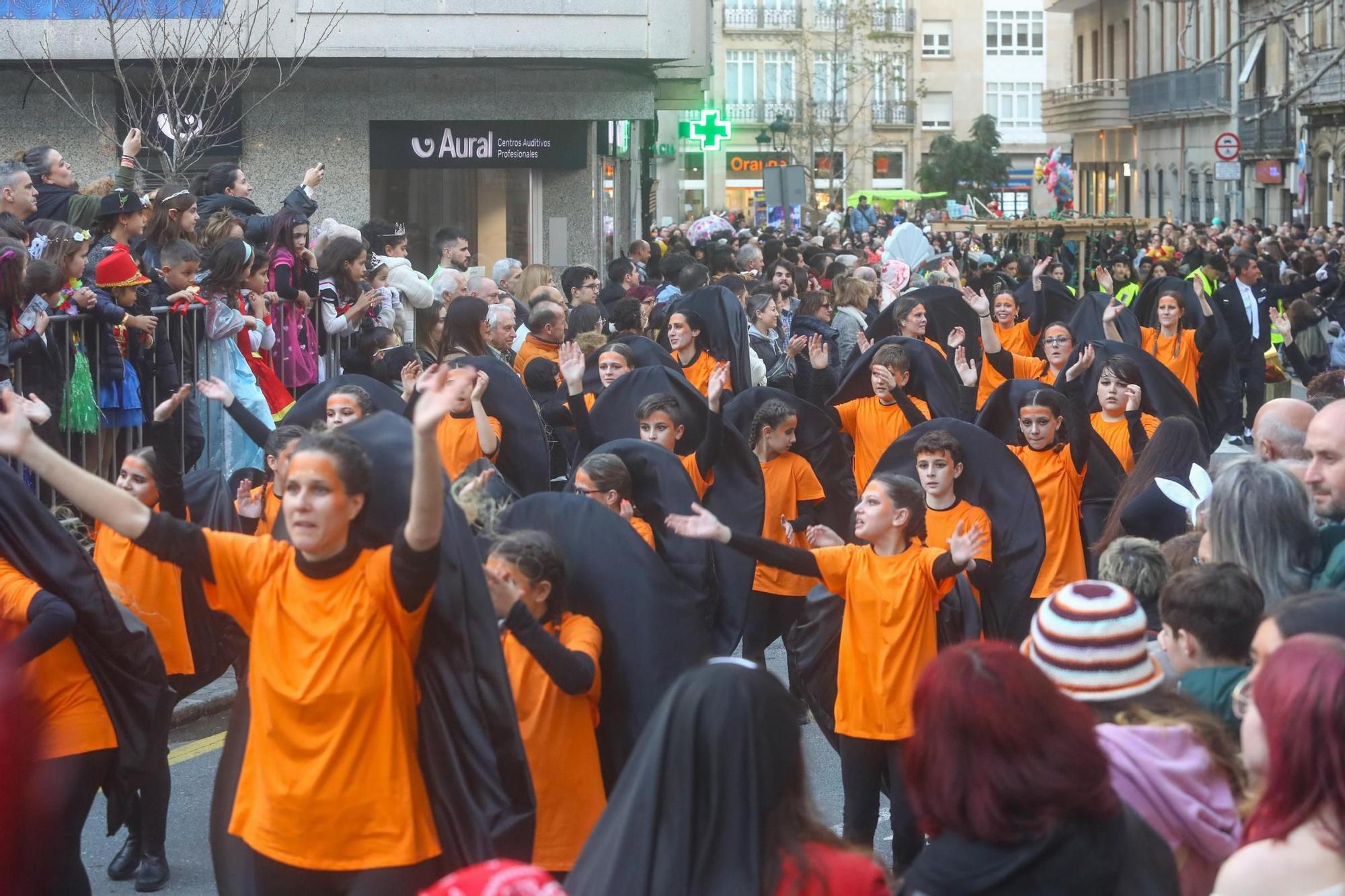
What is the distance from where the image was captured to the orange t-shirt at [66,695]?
16.7 feet

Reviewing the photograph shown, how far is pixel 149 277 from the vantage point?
10.2 meters

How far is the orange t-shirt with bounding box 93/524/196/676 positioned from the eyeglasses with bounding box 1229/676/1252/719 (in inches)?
152

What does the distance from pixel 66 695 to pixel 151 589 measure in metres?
1.26

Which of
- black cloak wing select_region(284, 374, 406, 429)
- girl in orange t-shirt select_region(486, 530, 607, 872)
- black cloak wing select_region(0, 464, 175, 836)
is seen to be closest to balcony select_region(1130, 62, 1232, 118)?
black cloak wing select_region(284, 374, 406, 429)

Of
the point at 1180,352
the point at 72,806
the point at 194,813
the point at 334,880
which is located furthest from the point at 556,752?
the point at 1180,352

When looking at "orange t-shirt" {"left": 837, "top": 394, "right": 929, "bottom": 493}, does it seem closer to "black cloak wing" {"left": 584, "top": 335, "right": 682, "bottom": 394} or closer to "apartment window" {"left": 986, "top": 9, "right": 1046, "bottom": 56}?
"black cloak wing" {"left": 584, "top": 335, "right": 682, "bottom": 394}

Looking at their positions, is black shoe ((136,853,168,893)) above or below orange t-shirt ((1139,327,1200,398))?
below

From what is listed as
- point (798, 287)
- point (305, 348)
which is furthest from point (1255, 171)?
point (305, 348)

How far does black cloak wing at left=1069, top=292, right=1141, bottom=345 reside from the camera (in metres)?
13.2

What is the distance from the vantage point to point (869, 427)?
976 centimetres

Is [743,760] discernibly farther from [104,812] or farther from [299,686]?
[104,812]

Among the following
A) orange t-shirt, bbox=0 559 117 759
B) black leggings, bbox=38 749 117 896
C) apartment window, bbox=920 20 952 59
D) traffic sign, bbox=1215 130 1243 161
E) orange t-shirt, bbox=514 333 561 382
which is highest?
apartment window, bbox=920 20 952 59

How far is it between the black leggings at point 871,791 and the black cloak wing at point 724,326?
512cm

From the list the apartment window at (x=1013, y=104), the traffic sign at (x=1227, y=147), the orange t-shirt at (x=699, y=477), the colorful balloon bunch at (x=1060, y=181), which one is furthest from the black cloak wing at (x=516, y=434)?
the apartment window at (x=1013, y=104)
